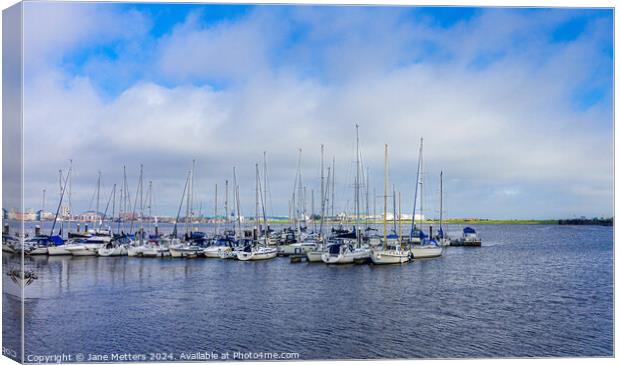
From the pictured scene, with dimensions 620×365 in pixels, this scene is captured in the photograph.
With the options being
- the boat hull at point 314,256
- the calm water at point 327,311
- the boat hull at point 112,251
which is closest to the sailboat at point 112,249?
the boat hull at point 112,251

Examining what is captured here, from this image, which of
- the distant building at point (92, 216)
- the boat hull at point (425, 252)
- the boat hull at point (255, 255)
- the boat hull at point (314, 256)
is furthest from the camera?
the boat hull at point (425, 252)

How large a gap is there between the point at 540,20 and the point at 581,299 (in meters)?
10.1

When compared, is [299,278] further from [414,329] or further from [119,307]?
[414,329]

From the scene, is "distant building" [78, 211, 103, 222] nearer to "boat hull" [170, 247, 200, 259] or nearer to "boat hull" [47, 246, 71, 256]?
"boat hull" [47, 246, 71, 256]

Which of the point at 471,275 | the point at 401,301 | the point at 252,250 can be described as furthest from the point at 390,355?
the point at 252,250

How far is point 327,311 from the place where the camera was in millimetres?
15117

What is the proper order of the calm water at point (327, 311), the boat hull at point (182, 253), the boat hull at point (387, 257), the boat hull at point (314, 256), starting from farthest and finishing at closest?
the boat hull at point (182, 253) → the boat hull at point (314, 256) → the boat hull at point (387, 257) → the calm water at point (327, 311)

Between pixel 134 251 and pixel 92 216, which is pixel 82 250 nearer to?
pixel 92 216

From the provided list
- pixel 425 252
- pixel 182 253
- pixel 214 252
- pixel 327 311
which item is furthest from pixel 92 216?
pixel 327 311

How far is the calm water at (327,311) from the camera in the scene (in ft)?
37.6

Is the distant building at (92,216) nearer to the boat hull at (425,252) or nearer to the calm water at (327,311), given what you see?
the calm water at (327,311)

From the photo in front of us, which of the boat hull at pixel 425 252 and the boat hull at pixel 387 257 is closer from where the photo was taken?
the boat hull at pixel 387 257

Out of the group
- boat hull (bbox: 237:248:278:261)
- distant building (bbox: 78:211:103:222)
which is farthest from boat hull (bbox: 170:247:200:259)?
distant building (bbox: 78:211:103:222)

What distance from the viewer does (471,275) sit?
23.6 m
